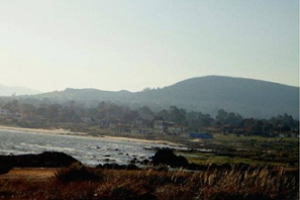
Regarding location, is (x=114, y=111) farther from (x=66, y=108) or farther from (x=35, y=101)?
(x=35, y=101)

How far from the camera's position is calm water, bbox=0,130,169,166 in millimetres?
35403

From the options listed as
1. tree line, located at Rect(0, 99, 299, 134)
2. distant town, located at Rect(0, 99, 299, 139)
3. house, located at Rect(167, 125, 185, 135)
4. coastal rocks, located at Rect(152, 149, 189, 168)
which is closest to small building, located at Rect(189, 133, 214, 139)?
distant town, located at Rect(0, 99, 299, 139)

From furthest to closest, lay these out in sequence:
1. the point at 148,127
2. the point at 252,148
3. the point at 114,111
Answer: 1. the point at 252,148
2. the point at 148,127
3. the point at 114,111

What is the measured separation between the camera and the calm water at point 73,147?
35.4 meters

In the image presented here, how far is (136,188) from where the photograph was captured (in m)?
13.2

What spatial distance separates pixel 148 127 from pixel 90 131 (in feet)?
76.2

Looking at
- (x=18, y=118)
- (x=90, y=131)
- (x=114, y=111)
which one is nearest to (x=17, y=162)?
(x=18, y=118)

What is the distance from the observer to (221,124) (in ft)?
312

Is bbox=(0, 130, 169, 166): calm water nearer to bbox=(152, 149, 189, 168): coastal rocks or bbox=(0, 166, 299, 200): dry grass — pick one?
bbox=(152, 149, 189, 168): coastal rocks

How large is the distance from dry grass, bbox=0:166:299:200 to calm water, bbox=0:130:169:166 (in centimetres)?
1716

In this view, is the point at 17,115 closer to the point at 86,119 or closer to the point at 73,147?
the point at 86,119

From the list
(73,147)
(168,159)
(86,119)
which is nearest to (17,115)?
(86,119)

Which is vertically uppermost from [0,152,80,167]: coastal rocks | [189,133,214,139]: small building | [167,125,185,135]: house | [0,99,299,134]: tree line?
[0,99,299,134]: tree line

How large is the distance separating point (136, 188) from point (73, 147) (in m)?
37.0
